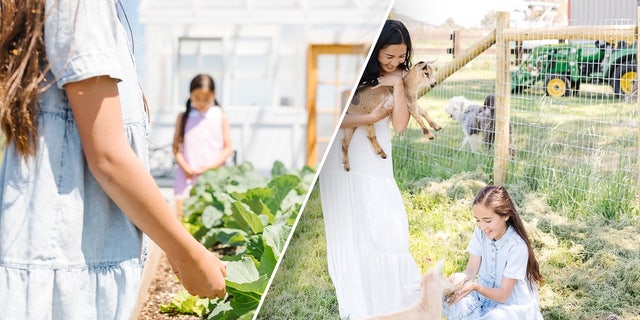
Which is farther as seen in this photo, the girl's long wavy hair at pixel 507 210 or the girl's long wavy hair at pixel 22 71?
the girl's long wavy hair at pixel 507 210

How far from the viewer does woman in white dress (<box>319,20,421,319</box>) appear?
73.2 inches

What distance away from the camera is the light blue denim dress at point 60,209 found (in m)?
1.22

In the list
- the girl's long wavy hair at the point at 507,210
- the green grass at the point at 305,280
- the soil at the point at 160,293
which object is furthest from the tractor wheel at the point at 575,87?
the soil at the point at 160,293

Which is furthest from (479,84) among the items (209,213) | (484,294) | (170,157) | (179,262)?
(170,157)

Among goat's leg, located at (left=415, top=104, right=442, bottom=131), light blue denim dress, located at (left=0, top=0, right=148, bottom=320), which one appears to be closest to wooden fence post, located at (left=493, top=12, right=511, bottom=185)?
goat's leg, located at (left=415, top=104, right=442, bottom=131)

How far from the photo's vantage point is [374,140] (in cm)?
186

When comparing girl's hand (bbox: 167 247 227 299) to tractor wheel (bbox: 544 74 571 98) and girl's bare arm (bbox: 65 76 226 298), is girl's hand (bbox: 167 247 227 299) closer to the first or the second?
girl's bare arm (bbox: 65 76 226 298)

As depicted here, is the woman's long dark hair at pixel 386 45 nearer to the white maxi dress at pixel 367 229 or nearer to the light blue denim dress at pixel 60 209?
the white maxi dress at pixel 367 229

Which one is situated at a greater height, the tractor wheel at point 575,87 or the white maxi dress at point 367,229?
the tractor wheel at point 575,87

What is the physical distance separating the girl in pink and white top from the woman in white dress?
11.2 feet

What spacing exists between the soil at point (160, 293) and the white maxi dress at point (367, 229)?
1.01 meters

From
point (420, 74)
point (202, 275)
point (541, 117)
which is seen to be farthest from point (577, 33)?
point (202, 275)

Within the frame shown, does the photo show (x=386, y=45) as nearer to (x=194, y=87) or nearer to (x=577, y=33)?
(x=577, y=33)

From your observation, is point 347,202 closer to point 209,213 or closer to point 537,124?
point 537,124
